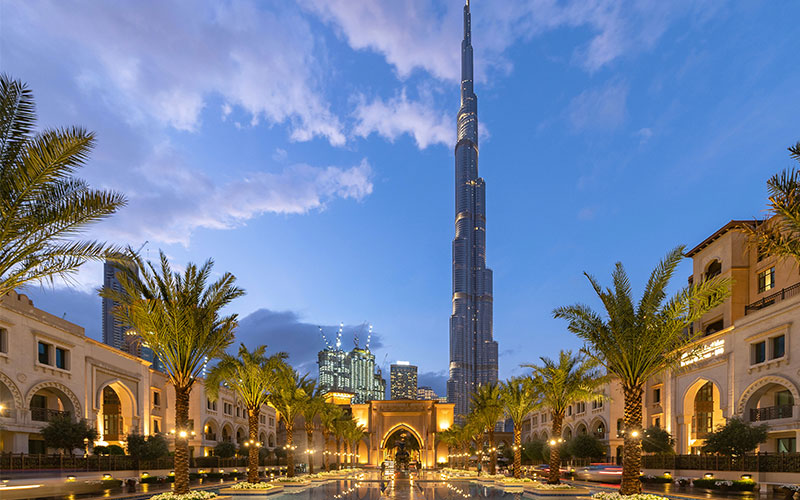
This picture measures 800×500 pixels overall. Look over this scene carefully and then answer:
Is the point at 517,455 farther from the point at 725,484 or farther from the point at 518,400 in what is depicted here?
the point at 725,484

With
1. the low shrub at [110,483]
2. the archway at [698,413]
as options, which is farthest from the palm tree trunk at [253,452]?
the archway at [698,413]

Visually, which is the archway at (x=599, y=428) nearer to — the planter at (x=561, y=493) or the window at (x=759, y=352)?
the window at (x=759, y=352)

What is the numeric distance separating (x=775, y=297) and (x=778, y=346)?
26.9 feet

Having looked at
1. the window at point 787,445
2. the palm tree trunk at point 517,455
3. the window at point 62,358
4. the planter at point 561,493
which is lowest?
the palm tree trunk at point 517,455

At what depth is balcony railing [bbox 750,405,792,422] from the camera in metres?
31.6

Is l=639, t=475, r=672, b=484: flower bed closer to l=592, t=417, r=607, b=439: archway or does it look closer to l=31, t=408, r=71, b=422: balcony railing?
l=592, t=417, r=607, b=439: archway

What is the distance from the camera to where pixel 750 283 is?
141 feet

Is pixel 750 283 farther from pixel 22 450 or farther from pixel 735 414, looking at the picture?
pixel 22 450

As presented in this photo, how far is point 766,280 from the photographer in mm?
41594

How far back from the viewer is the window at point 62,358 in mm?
37062

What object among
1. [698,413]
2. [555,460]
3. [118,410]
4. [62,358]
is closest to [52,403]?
[62,358]

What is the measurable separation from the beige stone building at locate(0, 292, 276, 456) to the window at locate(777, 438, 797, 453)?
42.3 meters

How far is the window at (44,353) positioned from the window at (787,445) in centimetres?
4313

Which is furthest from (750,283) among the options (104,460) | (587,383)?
(104,460)
